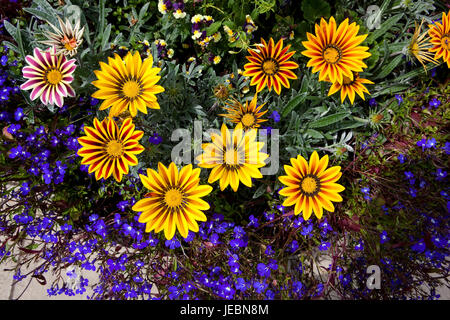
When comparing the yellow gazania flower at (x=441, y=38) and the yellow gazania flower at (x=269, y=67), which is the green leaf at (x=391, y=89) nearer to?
the yellow gazania flower at (x=441, y=38)

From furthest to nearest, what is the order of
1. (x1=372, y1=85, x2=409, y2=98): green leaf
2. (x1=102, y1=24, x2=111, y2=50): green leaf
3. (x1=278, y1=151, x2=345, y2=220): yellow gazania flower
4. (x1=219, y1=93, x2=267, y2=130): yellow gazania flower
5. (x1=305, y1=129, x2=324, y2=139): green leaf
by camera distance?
(x1=372, y1=85, x2=409, y2=98): green leaf
(x1=305, y1=129, x2=324, y2=139): green leaf
(x1=102, y1=24, x2=111, y2=50): green leaf
(x1=219, y1=93, x2=267, y2=130): yellow gazania flower
(x1=278, y1=151, x2=345, y2=220): yellow gazania flower

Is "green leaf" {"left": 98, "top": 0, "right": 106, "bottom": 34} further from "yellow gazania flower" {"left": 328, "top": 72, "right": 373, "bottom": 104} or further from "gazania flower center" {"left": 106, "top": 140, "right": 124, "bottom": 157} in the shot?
"yellow gazania flower" {"left": 328, "top": 72, "right": 373, "bottom": 104}

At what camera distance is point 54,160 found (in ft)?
5.43

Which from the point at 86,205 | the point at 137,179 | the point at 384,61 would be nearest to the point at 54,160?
the point at 86,205

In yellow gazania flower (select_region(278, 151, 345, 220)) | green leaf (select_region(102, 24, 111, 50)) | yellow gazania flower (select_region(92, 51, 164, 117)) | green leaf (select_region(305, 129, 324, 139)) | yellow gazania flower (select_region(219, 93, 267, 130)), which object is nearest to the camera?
yellow gazania flower (select_region(92, 51, 164, 117))

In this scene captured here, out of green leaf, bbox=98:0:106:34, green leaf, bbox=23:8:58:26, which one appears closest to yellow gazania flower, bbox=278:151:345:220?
green leaf, bbox=98:0:106:34

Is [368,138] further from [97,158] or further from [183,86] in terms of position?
[97,158]

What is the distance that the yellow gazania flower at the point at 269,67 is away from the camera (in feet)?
4.36

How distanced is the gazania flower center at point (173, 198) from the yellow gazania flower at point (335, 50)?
75 centimetres

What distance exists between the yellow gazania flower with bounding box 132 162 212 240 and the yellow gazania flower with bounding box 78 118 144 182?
104 millimetres

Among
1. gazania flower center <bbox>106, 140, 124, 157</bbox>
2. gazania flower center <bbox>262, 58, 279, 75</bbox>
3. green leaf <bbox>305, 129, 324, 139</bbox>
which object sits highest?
gazania flower center <bbox>262, 58, 279, 75</bbox>

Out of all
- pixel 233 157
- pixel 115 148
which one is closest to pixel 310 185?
pixel 233 157

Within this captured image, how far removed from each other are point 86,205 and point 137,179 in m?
0.37

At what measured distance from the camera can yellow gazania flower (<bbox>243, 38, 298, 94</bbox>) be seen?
133cm
